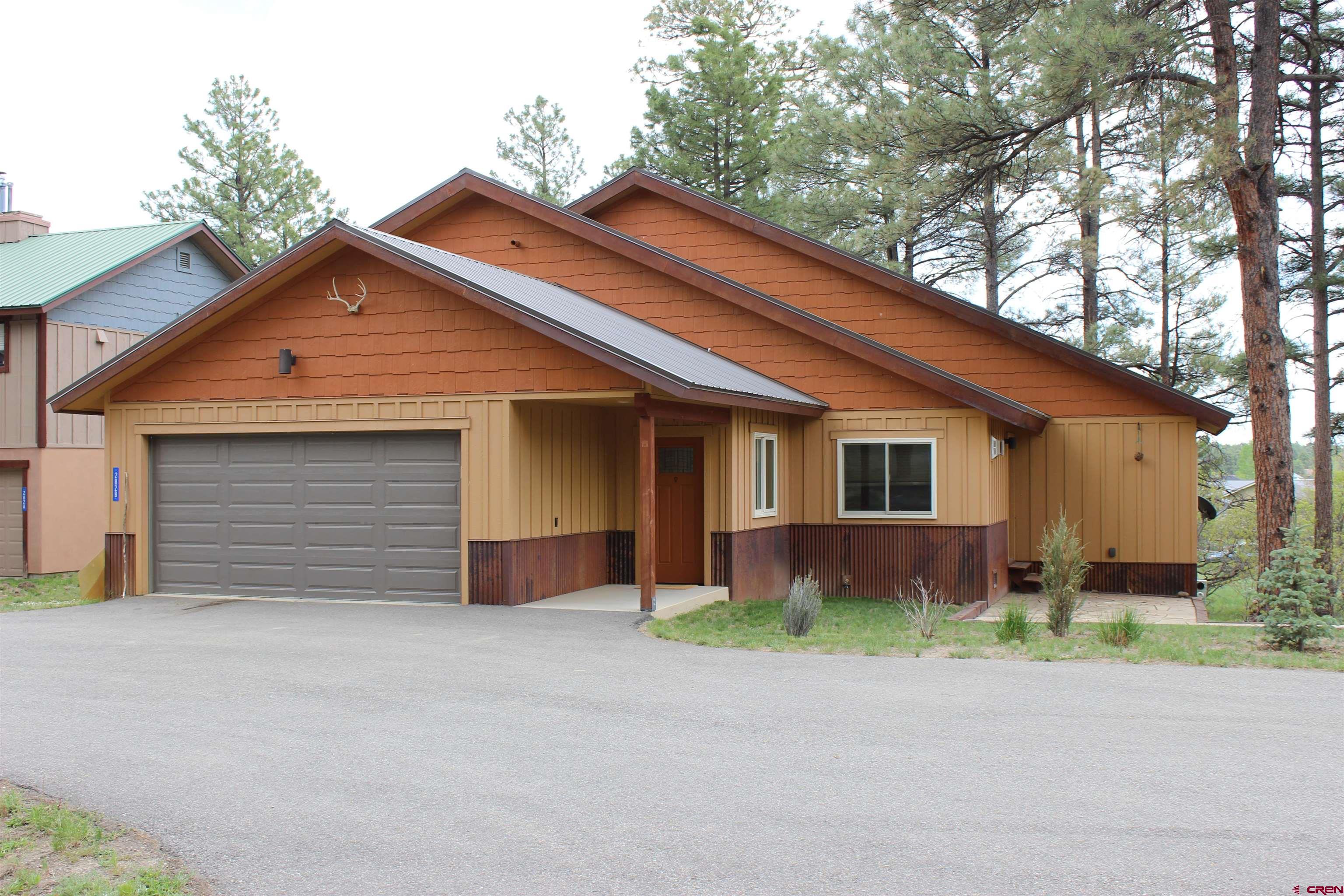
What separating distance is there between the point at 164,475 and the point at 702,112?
73.1 feet

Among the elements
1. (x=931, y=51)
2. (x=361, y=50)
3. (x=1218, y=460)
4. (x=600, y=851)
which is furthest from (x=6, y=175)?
(x=1218, y=460)

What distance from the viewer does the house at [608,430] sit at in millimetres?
12688

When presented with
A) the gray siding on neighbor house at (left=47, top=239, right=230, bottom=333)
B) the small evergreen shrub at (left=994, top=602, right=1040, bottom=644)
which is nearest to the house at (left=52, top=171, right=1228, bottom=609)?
the small evergreen shrub at (left=994, top=602, right=1040, bottom=644)

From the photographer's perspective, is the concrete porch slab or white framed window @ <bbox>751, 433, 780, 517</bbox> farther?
white framed window @ <bbox>751, 433, 780, 517</bbox>

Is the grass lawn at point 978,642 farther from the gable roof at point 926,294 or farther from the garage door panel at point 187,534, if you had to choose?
the garage door panel at point 187,534

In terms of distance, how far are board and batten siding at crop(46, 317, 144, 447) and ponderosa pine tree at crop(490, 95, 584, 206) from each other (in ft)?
66.2

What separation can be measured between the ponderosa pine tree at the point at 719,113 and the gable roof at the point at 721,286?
1511 centimetres

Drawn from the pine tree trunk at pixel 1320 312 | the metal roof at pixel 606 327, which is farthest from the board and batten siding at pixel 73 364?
the pine tree trunk at pixel 1320 312

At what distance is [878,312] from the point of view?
1691cm

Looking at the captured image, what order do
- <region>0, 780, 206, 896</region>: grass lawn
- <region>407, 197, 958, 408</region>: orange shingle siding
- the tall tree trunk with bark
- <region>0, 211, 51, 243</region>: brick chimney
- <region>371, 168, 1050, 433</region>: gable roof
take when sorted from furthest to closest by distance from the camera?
<region>0, 211, 51, 243</region>: brick chimney, <region>407, 197, 958, 408</region>: orange shingle siding, <region>371, 168, 1050, 433</region>: gable roof, the tall tree trunk with bark, <region>0, 780, 206, 896</region>: grass lawn

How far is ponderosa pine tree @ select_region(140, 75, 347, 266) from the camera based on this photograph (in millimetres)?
35094

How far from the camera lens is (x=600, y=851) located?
4.78m

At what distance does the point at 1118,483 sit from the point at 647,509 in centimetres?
800

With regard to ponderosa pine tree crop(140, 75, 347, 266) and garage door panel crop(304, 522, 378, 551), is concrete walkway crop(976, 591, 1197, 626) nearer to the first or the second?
garage door panel crop(304, 522, 378, 551)
